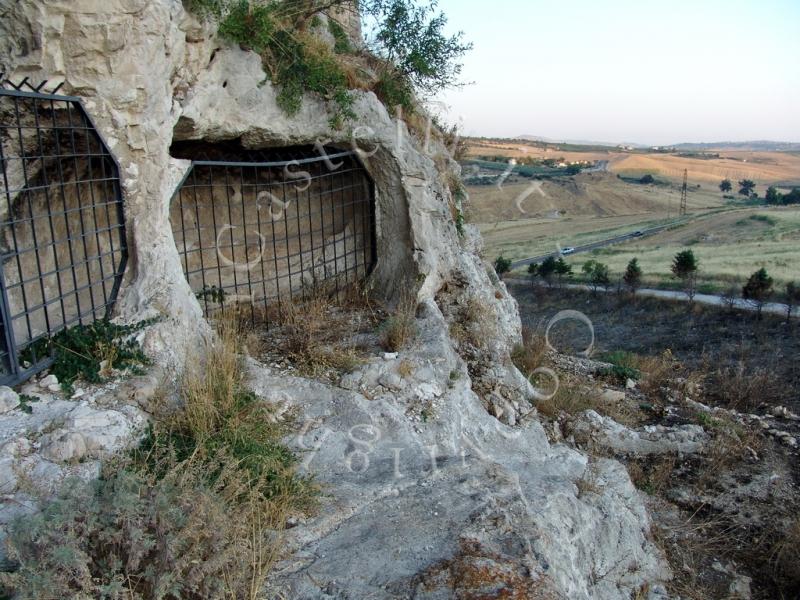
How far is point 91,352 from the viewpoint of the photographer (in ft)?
14.6

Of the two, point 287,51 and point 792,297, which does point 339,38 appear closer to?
point 287,51

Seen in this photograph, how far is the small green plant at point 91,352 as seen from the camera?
4285mm

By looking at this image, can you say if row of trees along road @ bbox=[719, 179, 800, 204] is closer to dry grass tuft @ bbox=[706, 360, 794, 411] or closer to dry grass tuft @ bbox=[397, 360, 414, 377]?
dry grass tuft @ bbox=[706, 360, 794, 411]

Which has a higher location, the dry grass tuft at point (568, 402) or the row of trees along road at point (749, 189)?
the dry grass tuft at point (568, 402)

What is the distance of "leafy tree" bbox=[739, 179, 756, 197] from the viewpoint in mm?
83356

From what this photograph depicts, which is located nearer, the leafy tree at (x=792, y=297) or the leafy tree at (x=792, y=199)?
the leafy tree at (x=792, y=297)

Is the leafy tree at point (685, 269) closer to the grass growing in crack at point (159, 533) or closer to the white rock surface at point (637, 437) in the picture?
the white rock surface at point (637, 437)

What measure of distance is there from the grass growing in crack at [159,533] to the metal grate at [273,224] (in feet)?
10.8

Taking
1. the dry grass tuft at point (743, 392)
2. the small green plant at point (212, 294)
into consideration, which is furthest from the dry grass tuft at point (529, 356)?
the small green plant at point (212, 294)

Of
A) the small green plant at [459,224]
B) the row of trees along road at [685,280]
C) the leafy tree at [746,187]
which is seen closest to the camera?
the small green plant at [459,224]

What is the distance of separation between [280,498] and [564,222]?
56.9 meters

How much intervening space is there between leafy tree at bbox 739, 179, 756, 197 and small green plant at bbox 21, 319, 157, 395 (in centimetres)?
9390

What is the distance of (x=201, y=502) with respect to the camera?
2818mm

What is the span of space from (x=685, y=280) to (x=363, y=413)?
24842 mm
